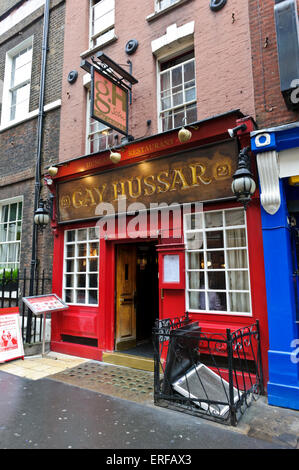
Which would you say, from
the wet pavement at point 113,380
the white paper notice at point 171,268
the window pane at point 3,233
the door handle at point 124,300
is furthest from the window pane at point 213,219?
the window pane at point 3,233

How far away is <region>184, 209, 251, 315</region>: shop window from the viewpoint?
207 inches

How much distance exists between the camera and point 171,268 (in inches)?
233

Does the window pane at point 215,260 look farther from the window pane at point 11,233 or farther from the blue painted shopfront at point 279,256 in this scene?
the window pane at point 11,233

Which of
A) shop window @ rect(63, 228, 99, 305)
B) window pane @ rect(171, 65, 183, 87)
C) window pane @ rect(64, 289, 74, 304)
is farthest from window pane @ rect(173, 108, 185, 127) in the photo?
window pane @ rect(64, 289, 74, 304)

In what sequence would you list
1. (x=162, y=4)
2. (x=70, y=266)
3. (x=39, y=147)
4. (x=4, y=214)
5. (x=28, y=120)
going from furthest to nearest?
(x=4, y=214), (x=28, y=120), (x=39, y=147), (x=70, y=266), (x=162, y=4)

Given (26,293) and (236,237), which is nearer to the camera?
(236,237)

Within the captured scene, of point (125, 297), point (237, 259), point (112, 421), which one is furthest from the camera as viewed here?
point (125, 297)

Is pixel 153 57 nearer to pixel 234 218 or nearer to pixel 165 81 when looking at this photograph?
pixel 165 81

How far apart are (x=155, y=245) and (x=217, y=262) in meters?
1.69

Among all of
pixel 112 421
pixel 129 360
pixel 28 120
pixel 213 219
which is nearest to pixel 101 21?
pixel 28 120

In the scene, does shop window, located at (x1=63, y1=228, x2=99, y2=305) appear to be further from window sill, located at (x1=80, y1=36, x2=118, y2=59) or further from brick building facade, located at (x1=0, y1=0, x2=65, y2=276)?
window sill, located at (x1=80, y1=36, x2=118, y2=59)

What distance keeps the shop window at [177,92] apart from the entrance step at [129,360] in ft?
16.4

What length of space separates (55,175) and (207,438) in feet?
21.4

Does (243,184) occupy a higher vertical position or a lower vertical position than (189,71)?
lower
